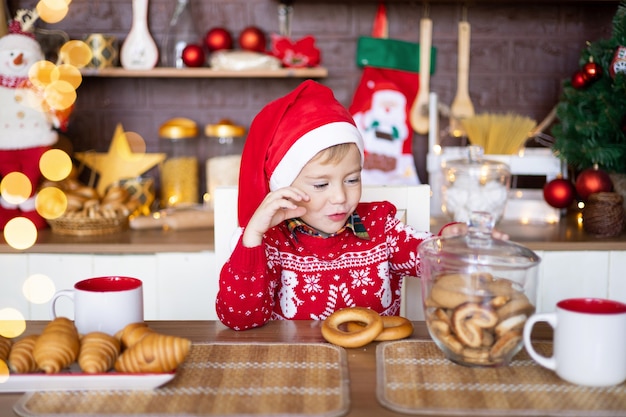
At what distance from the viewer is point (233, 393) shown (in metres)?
0.82

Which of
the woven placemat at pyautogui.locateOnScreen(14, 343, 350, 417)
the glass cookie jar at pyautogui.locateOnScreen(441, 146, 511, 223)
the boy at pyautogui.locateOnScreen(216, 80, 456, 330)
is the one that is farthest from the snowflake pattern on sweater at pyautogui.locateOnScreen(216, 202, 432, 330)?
the glass cookie jar at pyautogui.locateOnScreen(441, 146, 511, 223)

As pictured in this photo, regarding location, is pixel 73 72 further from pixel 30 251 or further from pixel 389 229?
pixel 389 229

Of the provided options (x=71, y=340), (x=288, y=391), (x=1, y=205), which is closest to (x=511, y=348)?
(x=288, y=391)

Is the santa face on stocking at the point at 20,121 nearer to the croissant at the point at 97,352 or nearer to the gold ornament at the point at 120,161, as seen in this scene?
the gold ornament at the point at 120,161

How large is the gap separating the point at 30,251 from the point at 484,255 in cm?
142

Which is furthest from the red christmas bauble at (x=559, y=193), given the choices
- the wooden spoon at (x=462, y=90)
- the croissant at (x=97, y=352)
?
the croissant at (x=97, y=352)

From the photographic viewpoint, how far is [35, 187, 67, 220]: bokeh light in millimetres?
2061

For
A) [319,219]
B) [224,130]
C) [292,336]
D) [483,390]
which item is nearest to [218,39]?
[224,130]

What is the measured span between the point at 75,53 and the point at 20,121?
0.31 m

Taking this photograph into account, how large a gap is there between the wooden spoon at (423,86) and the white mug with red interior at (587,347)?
5.30 ft

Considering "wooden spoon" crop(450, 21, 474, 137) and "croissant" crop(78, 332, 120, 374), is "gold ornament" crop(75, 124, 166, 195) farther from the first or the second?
"croissant" crop(78, 332, 120, 374)

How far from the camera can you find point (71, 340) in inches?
33.9

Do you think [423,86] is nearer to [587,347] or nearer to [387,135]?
[387,135]

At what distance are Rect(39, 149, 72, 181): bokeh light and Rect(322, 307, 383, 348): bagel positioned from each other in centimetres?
140
